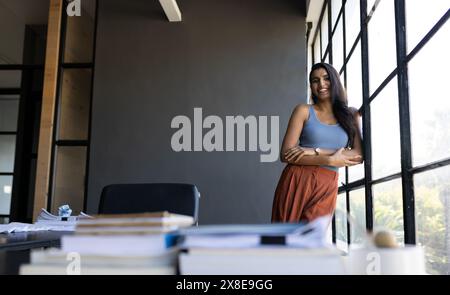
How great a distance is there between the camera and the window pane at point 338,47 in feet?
11.5

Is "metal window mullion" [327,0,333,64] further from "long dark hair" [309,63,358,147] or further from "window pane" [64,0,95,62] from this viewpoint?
"window pane" [64,0,95,62]

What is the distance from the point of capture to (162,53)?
463cm

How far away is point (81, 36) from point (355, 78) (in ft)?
11.5

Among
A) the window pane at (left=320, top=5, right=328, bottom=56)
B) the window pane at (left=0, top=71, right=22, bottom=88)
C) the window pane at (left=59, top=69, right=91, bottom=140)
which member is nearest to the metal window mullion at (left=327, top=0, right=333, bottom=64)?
the window pane at (left=320, top=5, right=328, bottom=56)

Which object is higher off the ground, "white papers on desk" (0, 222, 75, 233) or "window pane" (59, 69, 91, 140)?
"window pane" (59, 69, 91, 140)

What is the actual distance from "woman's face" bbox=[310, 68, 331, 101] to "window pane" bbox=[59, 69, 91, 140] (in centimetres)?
358

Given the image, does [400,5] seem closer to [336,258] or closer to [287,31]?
[336,258]

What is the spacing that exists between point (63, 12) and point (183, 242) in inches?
198

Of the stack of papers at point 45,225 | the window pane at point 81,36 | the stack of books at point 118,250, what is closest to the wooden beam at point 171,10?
the window pane at point 81,36

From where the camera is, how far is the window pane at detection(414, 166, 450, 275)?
157 cm

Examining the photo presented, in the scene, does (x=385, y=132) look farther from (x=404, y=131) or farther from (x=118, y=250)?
(x=118, y=250)

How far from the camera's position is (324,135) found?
1853mm

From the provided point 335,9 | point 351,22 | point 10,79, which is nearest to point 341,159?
point 351,22
